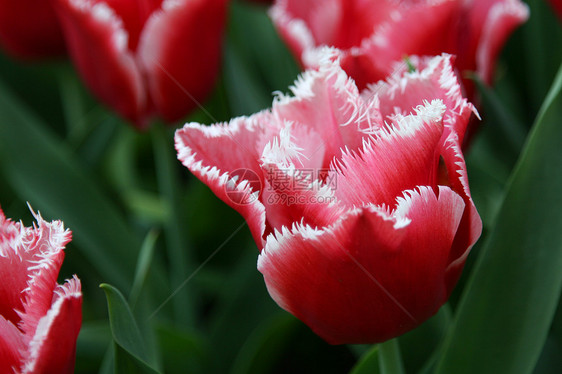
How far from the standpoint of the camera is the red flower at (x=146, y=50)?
1.71 ft

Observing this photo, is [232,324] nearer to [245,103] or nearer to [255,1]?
[245,103]

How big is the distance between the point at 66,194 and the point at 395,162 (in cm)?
45

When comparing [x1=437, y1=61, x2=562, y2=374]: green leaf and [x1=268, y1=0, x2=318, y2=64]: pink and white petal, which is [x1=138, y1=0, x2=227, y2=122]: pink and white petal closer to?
[x1=268, y1=0, x2=318, y2=64]: pink and white petal

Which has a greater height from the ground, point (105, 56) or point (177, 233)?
point (105, 56)

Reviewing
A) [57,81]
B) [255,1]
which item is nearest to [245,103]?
[255,1]

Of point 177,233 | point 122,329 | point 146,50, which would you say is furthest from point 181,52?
point 122,329

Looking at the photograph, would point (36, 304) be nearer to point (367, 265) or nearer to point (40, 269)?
point (40, 269)

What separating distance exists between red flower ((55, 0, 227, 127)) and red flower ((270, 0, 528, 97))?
69 millimetres

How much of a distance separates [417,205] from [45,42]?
21.0 inches

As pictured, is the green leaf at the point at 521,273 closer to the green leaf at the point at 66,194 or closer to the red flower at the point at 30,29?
the green leaf at the point at 66,194

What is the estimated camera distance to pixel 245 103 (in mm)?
712

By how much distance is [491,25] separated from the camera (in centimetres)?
47

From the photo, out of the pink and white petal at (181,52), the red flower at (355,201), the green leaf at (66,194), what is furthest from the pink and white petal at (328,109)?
the green leaf at (66,194)

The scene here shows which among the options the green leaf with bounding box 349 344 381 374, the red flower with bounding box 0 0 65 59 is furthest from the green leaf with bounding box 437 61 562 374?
the red flower with bounding box 0 0 65 59
